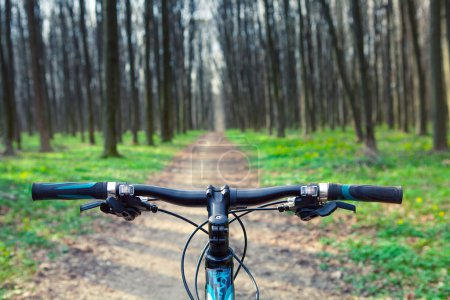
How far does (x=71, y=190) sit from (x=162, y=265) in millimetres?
3558

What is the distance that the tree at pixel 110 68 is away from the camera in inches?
575

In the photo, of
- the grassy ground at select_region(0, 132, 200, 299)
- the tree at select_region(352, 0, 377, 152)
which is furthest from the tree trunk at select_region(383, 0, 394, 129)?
the grassy ground at select_region(0, 132, 200, 299)

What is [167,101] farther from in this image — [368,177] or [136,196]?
[136,196]

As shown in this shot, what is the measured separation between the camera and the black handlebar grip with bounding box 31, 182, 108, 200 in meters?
1.72

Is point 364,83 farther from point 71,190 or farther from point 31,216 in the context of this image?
point 71,190

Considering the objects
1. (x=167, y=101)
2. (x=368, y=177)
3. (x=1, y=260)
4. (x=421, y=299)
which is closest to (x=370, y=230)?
(x=421, y=299)

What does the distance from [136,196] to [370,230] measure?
4.82 m

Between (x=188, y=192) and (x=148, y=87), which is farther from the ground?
(x=148, y=87)

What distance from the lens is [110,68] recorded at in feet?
49.0

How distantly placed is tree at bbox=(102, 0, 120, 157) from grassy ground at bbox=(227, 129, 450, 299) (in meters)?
6.36

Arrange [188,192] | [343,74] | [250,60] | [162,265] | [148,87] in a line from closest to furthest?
[188,192] → [162,265] → [343,74] → [148,87] → [250,60]

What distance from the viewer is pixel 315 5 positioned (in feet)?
97.2

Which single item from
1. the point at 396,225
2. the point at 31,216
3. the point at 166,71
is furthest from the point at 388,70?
the point at 31,216

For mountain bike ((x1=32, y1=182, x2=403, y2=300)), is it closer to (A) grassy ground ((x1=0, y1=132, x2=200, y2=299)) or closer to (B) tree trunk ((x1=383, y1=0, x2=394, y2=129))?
(A) grassy ground ((x1=0, y1=132, x2=200, y2=299))
